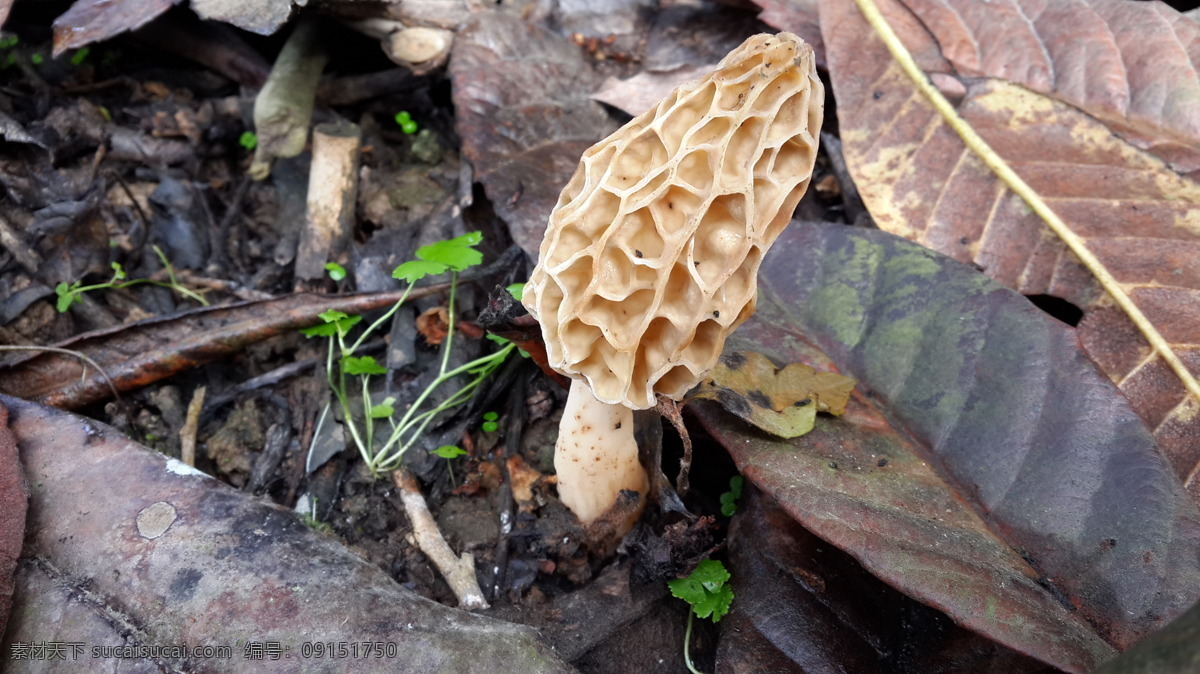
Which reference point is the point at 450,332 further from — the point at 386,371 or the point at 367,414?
the point at 367,414

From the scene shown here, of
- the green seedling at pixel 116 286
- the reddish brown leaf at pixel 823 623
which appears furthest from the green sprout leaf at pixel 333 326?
the reddish brown leaf at pixel 823 623

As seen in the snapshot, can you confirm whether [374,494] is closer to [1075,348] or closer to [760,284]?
[760,284]

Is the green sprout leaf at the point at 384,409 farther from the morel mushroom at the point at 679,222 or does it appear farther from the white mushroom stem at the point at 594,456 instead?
the morel mushroom at the point at 679,222

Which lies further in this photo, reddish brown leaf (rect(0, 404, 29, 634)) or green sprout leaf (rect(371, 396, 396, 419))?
green sprout leaf (rect(371, 396, 396, 419))

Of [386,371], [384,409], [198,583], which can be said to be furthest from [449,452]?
[198,583]

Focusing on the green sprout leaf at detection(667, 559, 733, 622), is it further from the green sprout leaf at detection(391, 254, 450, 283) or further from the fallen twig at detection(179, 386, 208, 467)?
the fallen twig at detection(179, 386, 208, 467)

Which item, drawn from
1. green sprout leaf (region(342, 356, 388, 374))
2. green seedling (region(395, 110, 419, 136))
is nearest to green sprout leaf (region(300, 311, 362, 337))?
green sprout leaf (region(342, 356, 388, 374))
